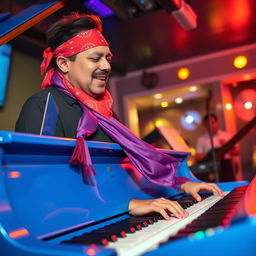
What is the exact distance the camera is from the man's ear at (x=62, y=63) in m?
1.80

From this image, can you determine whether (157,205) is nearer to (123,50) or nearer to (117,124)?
(117,124)

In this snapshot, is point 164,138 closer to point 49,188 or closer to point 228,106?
point 49,188

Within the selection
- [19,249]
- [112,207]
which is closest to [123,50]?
[112,207]

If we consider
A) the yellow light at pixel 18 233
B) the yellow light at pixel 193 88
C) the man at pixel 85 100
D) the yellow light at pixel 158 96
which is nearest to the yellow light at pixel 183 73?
the yellow light at pixel 193 88

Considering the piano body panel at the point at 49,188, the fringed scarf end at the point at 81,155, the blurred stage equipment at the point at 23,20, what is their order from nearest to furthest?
the piano body panel at the point at 49,188 < the fringed scarf end at the point at 81,155 < the blurred stage equipment at the point at 23,20

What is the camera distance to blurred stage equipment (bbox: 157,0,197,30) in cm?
405

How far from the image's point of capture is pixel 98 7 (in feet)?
17.0

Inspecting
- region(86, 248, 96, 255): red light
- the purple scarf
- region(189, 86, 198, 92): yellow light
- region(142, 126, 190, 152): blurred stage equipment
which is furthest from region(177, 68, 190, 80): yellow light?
region(86, 248, 96, 255): red light

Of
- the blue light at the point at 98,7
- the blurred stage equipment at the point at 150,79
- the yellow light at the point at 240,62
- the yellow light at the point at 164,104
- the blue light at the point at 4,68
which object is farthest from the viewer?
the yellow light at the point at 164,104

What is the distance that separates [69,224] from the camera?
1.13 metres

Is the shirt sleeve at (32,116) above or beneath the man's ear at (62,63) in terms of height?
beneath

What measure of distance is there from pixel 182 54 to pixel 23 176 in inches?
289

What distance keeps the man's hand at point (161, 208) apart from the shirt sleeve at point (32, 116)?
0.49 m

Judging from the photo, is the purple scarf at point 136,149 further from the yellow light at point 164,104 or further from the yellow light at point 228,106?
the yellow light at point 164,104
